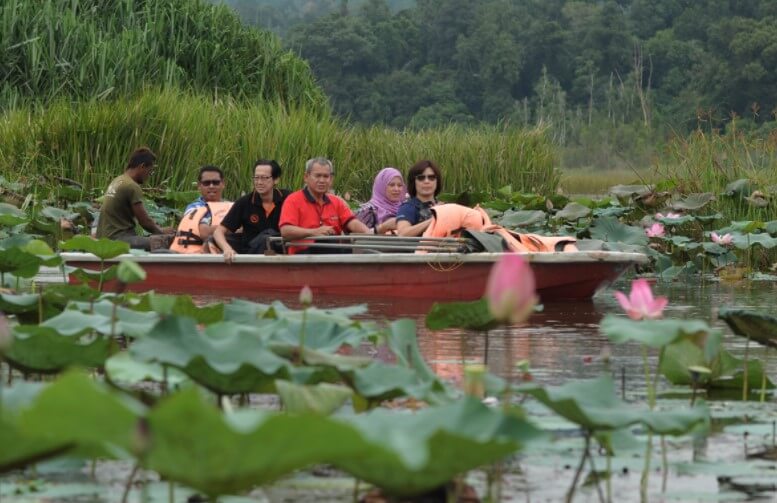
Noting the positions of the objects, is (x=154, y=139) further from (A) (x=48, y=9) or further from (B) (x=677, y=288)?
(B) (x=677, y=288)

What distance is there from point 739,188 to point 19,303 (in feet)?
28.0

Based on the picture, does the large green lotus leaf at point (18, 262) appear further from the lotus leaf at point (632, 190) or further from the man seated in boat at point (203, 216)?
the lotus leaf at point (632, 190)

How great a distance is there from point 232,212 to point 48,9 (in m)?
10.4

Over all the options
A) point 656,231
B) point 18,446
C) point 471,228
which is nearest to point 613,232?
point 656,231

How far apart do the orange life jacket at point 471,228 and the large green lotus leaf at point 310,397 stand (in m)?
5.90

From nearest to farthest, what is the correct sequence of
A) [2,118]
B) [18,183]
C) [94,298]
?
1. [94,298]
2. [18,183]
3. [2,118]

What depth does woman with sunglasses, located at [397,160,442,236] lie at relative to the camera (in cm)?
918

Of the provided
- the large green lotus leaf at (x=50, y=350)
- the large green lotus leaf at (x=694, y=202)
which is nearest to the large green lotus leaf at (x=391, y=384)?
the large green lotus leaf at (x=50, y=350)

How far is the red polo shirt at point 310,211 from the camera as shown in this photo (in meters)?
9.32

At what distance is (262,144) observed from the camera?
15656 millimetres

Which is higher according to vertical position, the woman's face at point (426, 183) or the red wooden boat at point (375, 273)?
the woman's face at point (426, 183)

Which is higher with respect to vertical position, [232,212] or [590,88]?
[590,88]

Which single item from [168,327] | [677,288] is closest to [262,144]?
[677,288]

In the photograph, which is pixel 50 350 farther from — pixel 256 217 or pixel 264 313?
pixel 256 217
